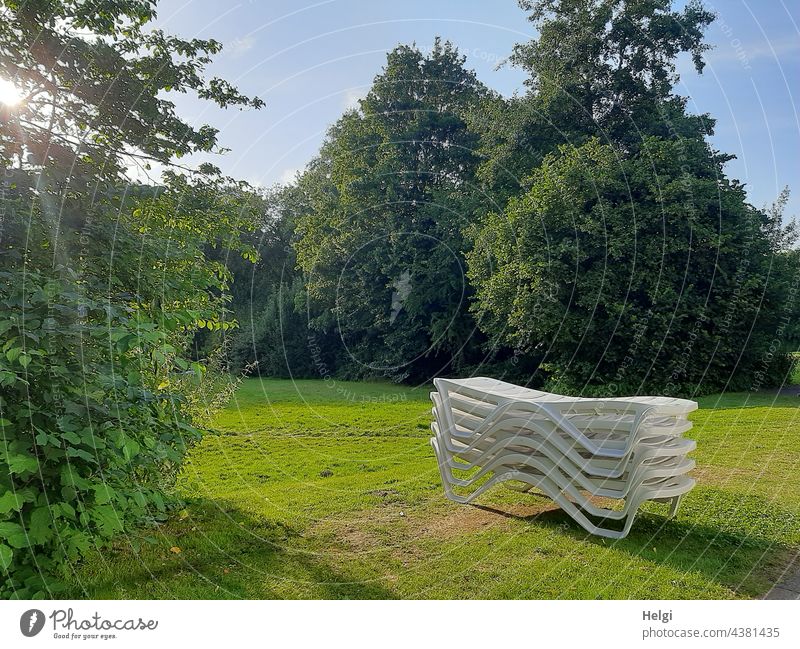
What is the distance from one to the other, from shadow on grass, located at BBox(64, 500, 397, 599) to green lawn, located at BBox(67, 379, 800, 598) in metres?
0.01

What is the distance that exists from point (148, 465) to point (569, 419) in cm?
278

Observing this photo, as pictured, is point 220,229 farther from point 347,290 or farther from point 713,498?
point 347,290

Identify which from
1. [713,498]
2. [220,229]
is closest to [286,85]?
[220,229]

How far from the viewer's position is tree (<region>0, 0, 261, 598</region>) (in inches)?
96.1

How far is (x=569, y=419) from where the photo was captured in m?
3.97

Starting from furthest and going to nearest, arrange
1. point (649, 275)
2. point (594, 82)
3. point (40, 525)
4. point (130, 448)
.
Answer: point (594, 82)
point (649, 275)
point (130, 448)
point (40, 525)

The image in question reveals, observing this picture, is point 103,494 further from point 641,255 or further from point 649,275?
point 641,255

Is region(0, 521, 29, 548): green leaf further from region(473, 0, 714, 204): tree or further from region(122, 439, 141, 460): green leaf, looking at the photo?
region(473, 0, 714, 204): tree

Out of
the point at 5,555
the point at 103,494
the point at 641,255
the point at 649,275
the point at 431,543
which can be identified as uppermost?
the point at 641,255

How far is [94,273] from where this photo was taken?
10.5 ft

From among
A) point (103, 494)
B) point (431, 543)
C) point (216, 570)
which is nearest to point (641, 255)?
point (431, 543)

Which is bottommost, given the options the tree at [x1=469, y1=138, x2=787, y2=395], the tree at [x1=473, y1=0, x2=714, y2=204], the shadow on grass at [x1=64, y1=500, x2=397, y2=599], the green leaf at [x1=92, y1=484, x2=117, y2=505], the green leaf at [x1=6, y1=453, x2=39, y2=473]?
the shadow on grass at [x1=64, y1=500, x2=397, y2=599]

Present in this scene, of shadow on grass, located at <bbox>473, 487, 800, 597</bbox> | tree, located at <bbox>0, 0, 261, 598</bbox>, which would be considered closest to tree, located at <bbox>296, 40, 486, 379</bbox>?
shadow on grass, located at <bbox>473, 487, 800, 597</bbox>

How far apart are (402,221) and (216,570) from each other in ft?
49.9
